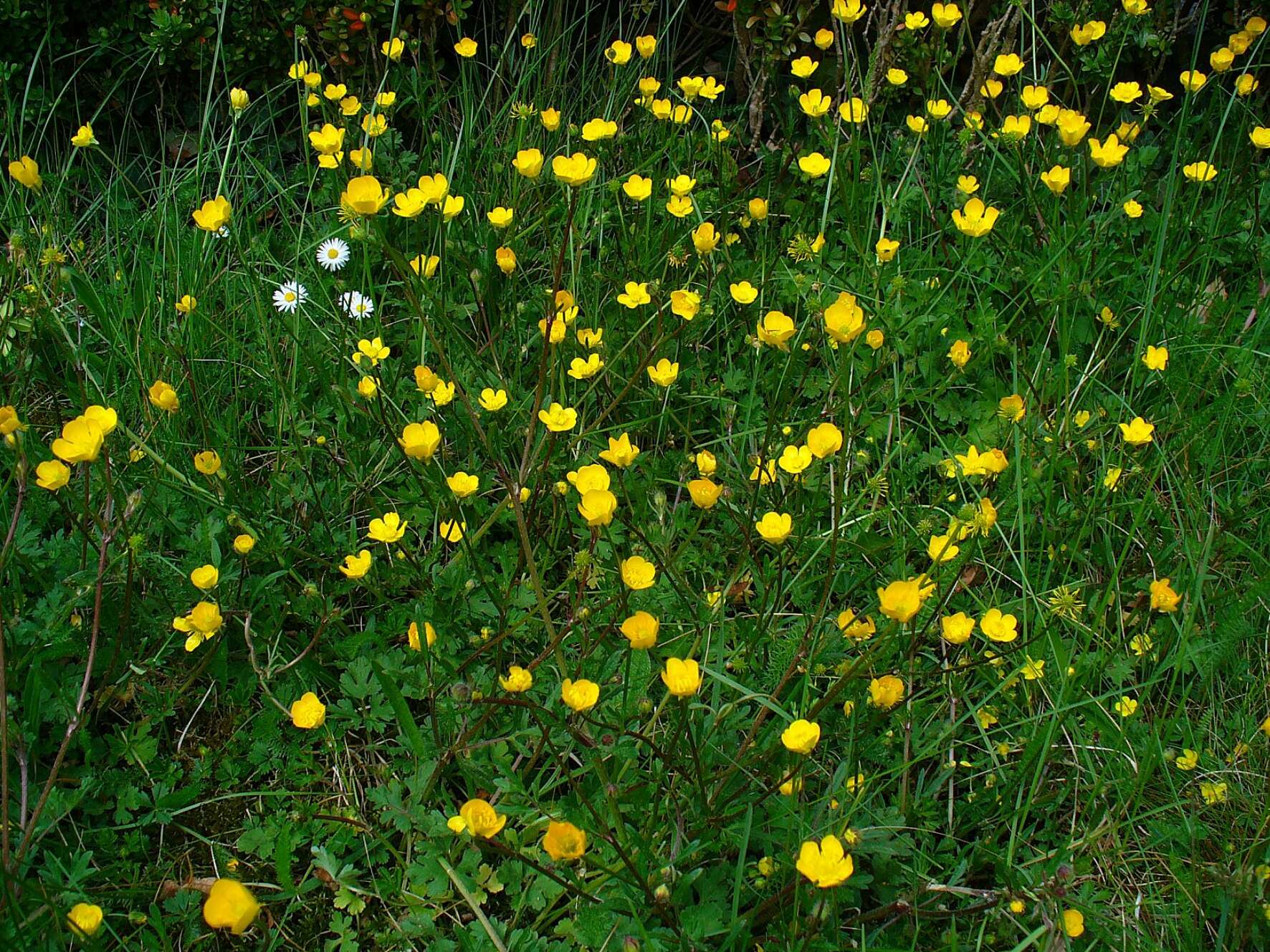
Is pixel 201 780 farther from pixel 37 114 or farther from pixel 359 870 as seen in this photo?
pixel 37 114

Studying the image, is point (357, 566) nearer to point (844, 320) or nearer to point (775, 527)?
point (775, 527)

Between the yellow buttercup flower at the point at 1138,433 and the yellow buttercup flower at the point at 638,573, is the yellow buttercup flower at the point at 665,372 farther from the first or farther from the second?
the yellow buttercup flower at the point at 1138,433

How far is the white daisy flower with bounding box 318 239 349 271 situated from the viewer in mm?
2967

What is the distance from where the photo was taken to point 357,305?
8.79ft

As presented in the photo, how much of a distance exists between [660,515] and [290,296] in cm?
136

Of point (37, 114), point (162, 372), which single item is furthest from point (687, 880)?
point (37, 114)

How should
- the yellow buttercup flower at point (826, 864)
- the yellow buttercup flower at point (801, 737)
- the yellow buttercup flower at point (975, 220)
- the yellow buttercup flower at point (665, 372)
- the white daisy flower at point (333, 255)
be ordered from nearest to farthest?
the yellow buttercup flower at point (826, 864), the yellow buttercup flower at point (801, 737), the yellow buttercup flower at point (665, 372), the yellow buttercup flower at point (975, 220), the white daisy flower at point (333, 255)

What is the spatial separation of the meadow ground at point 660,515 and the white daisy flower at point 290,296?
0.03 m

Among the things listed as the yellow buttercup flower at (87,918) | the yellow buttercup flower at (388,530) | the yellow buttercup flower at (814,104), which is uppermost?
the yellow buttercup flower at (814,104)

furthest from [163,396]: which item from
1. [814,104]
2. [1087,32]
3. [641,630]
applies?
[1087,32]

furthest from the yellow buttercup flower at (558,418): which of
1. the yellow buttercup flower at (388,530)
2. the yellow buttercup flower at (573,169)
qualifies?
the yellow buttercup flower at (573,169)

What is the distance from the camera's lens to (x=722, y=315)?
2754mm

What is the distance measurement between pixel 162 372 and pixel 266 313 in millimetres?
292

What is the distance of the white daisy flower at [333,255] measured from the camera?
2967mm
